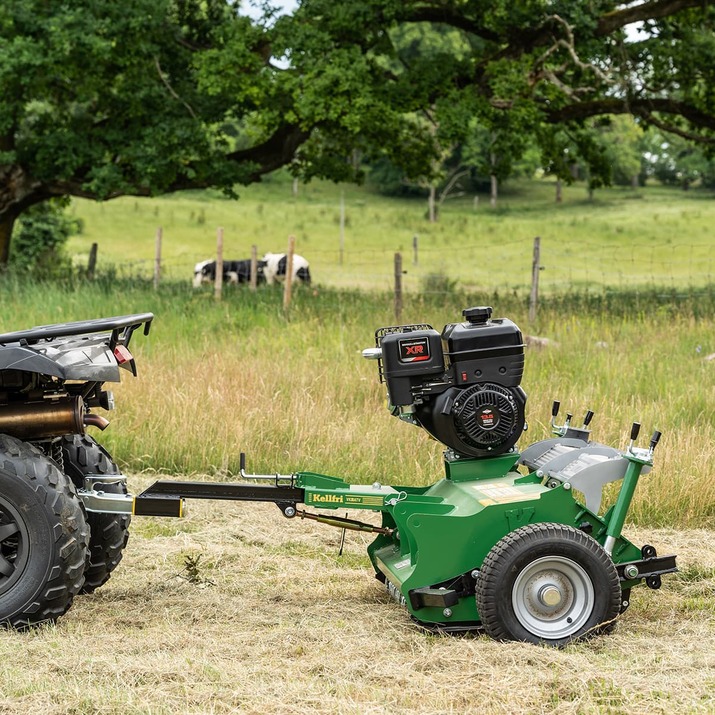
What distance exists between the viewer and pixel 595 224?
42781 mm

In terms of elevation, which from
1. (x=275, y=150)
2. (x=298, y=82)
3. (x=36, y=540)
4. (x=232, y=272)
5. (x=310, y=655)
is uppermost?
(x=298, y=82)

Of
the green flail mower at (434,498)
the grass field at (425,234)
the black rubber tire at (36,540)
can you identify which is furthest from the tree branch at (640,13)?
the black rubber tire at (36,540)

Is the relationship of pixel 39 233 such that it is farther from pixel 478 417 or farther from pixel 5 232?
pixel 478 417

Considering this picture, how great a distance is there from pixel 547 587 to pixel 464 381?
1033mm

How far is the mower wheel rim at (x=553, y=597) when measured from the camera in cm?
466

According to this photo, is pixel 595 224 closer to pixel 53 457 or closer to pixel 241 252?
pixel 241 252

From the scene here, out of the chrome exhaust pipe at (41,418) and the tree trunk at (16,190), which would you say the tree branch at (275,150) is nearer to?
the tree trunk at (16,190)

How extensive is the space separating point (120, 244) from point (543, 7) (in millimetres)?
24828

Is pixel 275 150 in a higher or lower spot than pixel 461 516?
higher

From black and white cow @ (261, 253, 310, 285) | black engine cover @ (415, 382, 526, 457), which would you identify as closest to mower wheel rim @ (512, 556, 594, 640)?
black engine cover @ (415, 382, 526, 457)

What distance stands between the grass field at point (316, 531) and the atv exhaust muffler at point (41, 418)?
90cm

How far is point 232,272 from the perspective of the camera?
21828mm

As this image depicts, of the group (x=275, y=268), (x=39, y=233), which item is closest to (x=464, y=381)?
(x=275, y=268)

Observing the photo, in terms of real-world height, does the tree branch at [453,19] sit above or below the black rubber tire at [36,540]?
above
